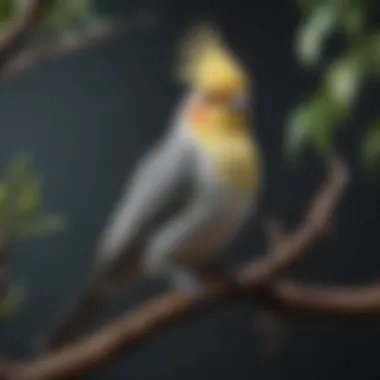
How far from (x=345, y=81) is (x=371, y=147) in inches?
4.3

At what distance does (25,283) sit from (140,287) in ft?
0.45

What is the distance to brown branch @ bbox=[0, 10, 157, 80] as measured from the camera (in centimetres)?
75

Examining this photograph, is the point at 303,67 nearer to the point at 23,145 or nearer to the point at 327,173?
the point at 327,173

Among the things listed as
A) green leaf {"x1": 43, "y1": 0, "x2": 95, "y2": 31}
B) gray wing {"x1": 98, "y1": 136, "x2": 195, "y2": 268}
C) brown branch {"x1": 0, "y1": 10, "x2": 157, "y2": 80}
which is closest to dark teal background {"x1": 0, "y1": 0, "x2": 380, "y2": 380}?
brown branch {"x1": 0, "y1": 10, "x2": 157, "y2": 80}

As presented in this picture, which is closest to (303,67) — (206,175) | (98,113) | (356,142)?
(356,142)

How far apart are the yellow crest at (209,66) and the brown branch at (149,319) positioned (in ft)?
0.47

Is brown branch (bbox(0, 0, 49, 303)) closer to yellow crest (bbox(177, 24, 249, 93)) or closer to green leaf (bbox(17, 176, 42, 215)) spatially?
green leaf (bbox(17, 176, 42, 215))

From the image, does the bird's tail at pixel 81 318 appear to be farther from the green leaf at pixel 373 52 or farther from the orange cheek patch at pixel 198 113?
the green leaf at pixel 373 52

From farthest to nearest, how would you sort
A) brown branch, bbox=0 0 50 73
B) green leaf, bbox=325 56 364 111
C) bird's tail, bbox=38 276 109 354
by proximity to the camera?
1. green leaf, bbox=325 56 364 111
2. bird's tail, bbox=38 276 109 354
3. brown branch, bbox=0 0 50 73

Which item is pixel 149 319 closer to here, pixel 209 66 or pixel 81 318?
pixel 81 318

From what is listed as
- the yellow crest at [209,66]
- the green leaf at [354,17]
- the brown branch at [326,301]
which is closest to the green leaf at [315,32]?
the green leaf at [354,17]

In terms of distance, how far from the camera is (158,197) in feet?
2.19

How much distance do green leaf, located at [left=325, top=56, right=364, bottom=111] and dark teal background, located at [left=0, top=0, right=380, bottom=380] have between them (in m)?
0.08

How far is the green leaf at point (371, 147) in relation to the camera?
902 mm
